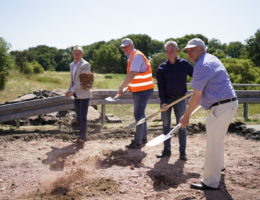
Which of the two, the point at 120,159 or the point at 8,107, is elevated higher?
the point at 8,107

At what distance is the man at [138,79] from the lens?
21.0 feet

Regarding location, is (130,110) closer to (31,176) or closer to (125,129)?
(125,129)

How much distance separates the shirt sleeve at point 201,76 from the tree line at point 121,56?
25646 mm

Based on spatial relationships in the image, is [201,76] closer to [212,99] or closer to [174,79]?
[212,99]

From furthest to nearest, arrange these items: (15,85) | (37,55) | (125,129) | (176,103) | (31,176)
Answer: (37,55) → (15,85) → (125,129) → (176,103) → (31,176)

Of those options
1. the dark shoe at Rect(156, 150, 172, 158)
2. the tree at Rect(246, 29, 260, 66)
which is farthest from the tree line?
the dark shoe at Rect(156, 150, 172, 158)

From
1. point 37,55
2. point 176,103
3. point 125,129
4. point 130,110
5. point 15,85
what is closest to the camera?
point 176,103

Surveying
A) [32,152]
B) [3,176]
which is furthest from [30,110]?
[3,176]

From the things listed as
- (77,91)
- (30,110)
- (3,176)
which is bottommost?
(3,176)

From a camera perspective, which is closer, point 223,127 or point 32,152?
point 223,127

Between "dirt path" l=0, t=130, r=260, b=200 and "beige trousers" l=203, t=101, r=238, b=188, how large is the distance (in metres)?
0.23

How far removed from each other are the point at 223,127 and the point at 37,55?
114 meters

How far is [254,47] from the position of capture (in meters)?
58.0

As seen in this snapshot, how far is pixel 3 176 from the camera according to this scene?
5.23m
